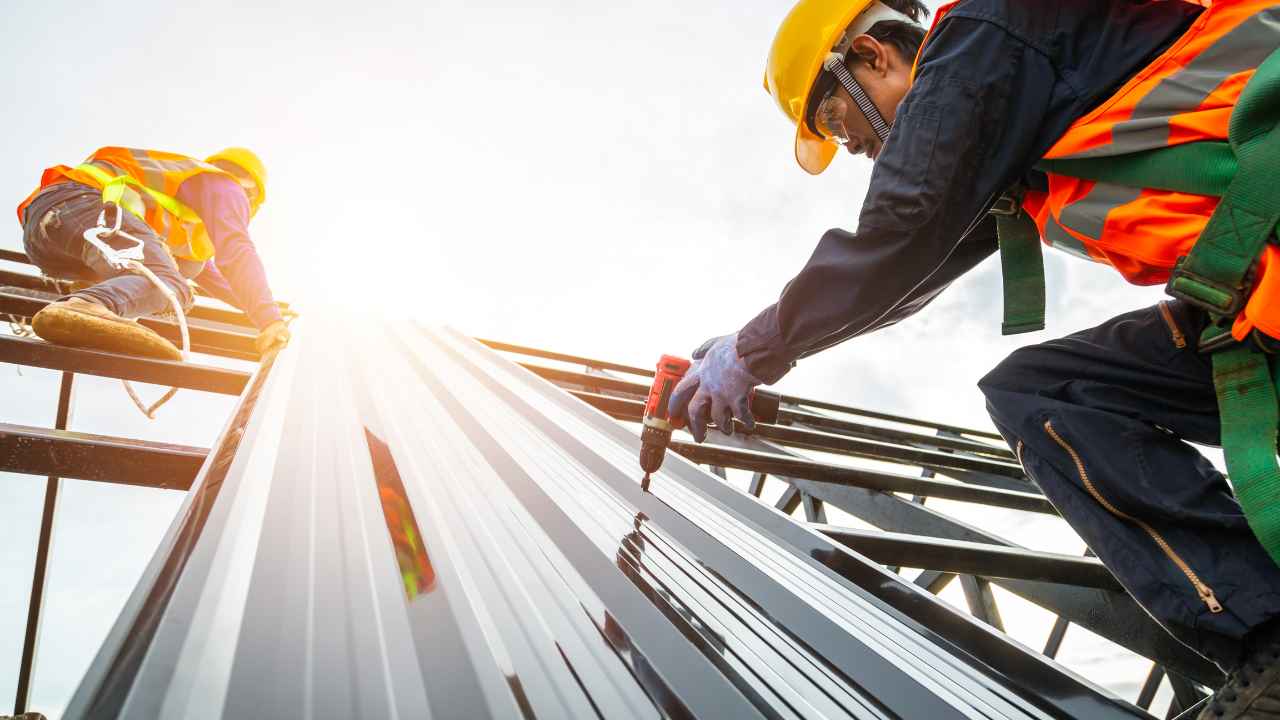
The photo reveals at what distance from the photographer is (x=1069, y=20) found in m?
1.25

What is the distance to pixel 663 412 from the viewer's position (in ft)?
4.84

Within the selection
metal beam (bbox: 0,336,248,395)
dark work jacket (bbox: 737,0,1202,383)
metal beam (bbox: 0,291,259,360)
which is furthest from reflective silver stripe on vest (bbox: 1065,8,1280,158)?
metal beam (bbox: 0,291,259,360)

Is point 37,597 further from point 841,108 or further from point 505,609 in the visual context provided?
point 841,108

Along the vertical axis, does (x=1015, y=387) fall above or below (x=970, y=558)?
above

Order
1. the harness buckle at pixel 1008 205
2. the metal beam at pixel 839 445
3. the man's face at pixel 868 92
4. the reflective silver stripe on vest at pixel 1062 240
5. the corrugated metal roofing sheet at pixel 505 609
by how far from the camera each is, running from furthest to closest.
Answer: the metal beam at pixel 839 445
the man's face at pixel 868 92
the harness buckle at pixel 1008 205
the reflective silver stripe on vest at pixel 1062 240
the corrugated metal roofing sheet at pixel 505 609

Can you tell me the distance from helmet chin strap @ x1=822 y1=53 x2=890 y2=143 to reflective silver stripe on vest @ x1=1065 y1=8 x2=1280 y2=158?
698mm

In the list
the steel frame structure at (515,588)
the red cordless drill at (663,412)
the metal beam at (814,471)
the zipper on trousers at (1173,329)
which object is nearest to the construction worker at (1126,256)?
the zipper on trousers at (1173,329)

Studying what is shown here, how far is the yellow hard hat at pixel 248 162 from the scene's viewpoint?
14.6 ft

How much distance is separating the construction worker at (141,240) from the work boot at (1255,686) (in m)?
3.19

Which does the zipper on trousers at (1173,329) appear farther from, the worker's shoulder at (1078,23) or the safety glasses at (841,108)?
the safety glasses at (841,108)

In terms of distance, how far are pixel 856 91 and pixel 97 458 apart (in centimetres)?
213

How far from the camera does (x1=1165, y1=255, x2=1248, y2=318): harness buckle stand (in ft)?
3.42

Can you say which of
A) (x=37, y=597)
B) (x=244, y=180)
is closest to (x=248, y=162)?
(x=244, y=180)

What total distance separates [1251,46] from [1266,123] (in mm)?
185
